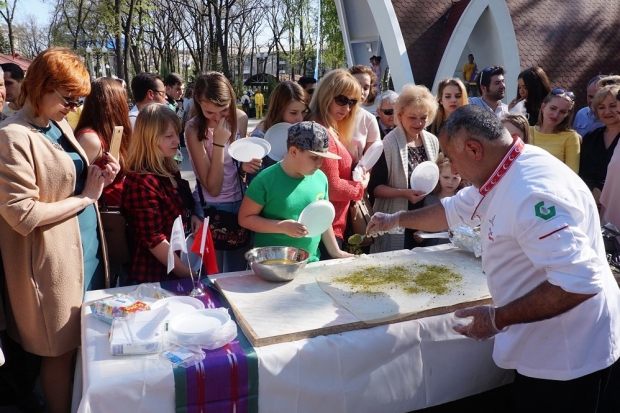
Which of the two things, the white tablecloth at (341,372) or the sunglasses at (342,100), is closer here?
the white tablecloth at (341,372)

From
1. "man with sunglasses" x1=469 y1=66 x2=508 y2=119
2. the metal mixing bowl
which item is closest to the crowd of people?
the metal mixing bowl

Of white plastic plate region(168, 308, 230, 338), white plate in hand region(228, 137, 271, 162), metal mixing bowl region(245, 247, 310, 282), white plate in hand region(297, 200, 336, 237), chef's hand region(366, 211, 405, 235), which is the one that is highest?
white plate in hand region(228, 137, 271, 162)

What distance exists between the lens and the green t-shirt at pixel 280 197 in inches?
98.6

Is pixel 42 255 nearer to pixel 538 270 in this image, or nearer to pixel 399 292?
pixel 399 292

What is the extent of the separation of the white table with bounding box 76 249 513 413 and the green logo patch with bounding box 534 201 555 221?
28.2 inches

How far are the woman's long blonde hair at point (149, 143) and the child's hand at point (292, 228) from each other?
0.65m

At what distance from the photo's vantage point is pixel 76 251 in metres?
2.18

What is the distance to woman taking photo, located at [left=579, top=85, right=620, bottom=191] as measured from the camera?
154 inches

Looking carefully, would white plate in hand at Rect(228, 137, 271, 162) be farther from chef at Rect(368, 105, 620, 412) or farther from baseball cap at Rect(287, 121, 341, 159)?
chef at Rect(368, 105, 620, 412)

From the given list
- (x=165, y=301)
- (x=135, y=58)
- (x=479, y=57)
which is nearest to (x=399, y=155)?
(x=165, y=301)

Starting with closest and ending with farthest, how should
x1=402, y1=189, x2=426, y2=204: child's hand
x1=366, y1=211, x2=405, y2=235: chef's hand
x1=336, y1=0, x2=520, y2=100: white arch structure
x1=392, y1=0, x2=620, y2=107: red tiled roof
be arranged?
x1=366, y1=211, x2=405, y2=235: chef's hand → x1=402, y1=189, x2=426, y2=204: child's hand → x1=336, y1=0, x2=520, y2=100: white arch structure → x1=392, y1=0, x2=620, y2=107: red tiled roof

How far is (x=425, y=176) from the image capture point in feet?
10.4

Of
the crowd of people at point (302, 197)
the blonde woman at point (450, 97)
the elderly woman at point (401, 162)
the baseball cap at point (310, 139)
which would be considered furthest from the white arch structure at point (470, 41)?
the baseball cap at point (310, 139)

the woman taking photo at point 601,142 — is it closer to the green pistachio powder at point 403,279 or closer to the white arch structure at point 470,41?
the green pistachio powder at point 403,279
